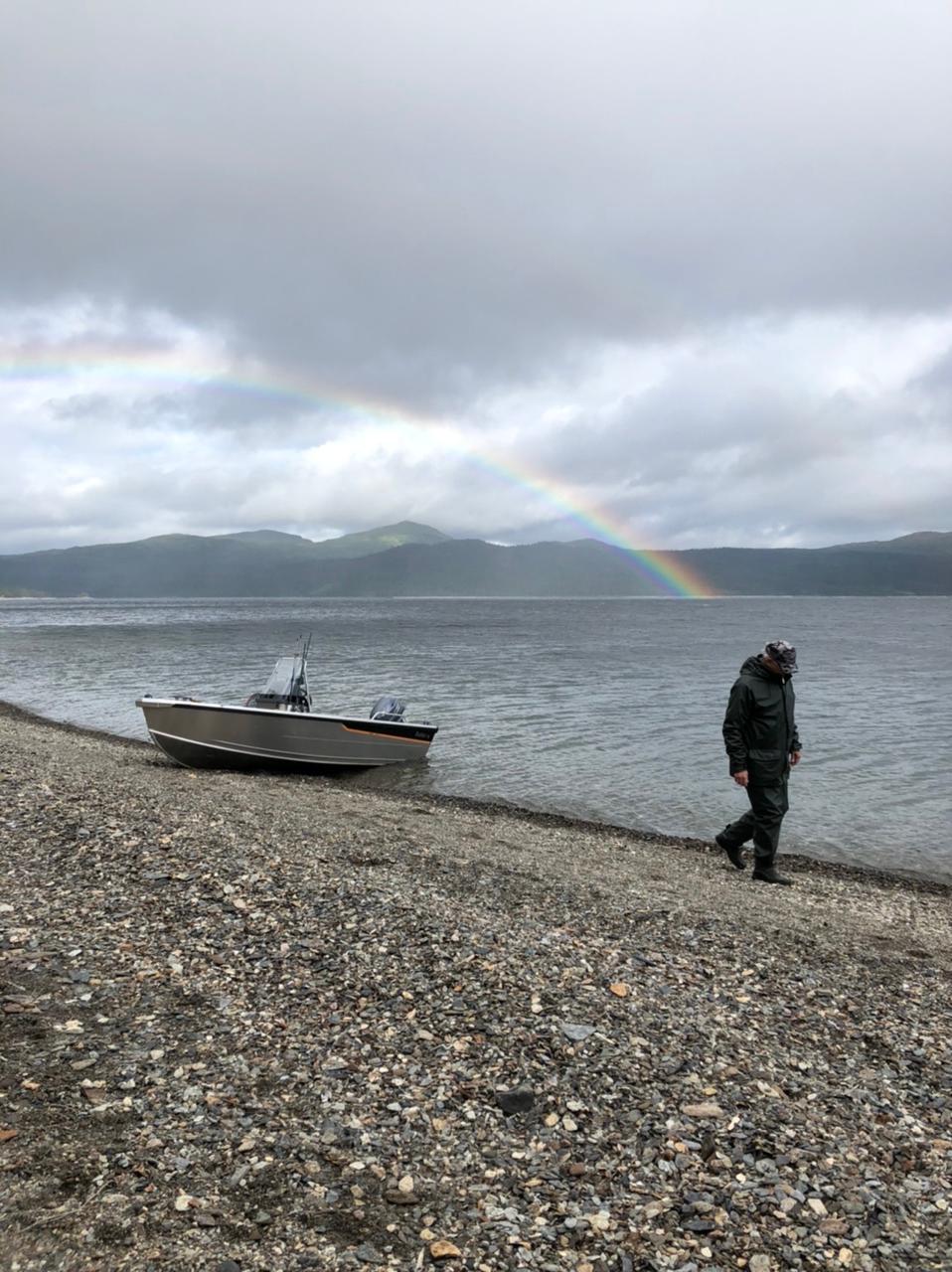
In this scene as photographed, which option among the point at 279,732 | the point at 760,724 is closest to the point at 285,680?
the point at 279,732

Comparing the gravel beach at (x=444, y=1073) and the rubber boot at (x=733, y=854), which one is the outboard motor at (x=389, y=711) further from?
the gravel beach at (x=444, y=1073)

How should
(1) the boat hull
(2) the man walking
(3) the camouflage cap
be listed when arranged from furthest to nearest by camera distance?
(1) the boat hull, (2) the man walking, (3) the camouflage cap

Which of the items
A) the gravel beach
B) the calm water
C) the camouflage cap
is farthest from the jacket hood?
the calm water

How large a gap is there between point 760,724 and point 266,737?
1222cm

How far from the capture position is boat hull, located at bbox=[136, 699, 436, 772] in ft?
58.8

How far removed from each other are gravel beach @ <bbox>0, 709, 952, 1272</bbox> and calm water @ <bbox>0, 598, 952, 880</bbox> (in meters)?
8.02

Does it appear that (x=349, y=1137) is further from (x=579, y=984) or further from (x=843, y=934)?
(x=843, y=934)

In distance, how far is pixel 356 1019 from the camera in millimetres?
5375

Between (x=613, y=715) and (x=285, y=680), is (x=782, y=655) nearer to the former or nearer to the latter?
(x=285, y=680)

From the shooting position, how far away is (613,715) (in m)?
30.5

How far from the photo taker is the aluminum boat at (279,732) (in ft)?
59.0

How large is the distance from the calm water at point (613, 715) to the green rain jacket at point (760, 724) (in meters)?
5.38

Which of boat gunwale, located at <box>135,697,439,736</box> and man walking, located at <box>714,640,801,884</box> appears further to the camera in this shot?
boat gunwale, located at <box>135,697,439,736</box>

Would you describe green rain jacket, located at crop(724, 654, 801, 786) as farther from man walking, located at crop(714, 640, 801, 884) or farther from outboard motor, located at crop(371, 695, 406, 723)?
outboard motor, located at crop(371, 695, 406, 723)
